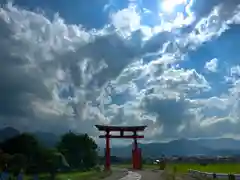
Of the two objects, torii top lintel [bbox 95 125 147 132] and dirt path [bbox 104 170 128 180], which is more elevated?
torii top lintel [bbox 95 125 147 132]

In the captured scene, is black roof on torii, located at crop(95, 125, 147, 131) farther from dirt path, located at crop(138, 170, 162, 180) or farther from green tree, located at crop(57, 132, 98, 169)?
Result: dirt path, located at crop(138, 170, 162, 180)

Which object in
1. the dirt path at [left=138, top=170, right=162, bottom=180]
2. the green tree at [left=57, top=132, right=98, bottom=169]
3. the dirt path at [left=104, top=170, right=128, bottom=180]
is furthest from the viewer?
the green tree at [left=57, top=132, right=98, bottom=169]

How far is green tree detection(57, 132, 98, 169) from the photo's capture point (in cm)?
6775

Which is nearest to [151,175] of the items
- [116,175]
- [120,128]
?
[116,175]

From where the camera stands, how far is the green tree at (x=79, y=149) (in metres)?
67.8

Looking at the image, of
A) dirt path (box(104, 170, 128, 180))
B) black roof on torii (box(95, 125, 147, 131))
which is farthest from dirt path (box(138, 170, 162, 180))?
black roof on torii (box(95, 125, 147, 131))

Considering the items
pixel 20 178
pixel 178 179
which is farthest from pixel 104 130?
pixel 20 178

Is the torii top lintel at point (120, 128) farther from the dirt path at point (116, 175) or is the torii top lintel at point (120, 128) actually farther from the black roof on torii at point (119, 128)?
the dirt path at point (116, 175)

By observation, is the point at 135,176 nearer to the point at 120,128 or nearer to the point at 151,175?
the point at 151,175

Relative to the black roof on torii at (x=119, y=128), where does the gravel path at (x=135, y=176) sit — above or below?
→ below

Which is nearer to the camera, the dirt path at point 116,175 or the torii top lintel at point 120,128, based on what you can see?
the dirt path at point 116,175

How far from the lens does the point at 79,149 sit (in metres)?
68.8

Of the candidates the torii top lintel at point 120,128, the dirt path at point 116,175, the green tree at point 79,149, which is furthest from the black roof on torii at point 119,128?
the dirt path at point 116,175

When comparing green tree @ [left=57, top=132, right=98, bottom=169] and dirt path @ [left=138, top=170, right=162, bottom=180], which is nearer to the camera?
dirt path @ [left=138, top=170, right=162, bottom=180]
